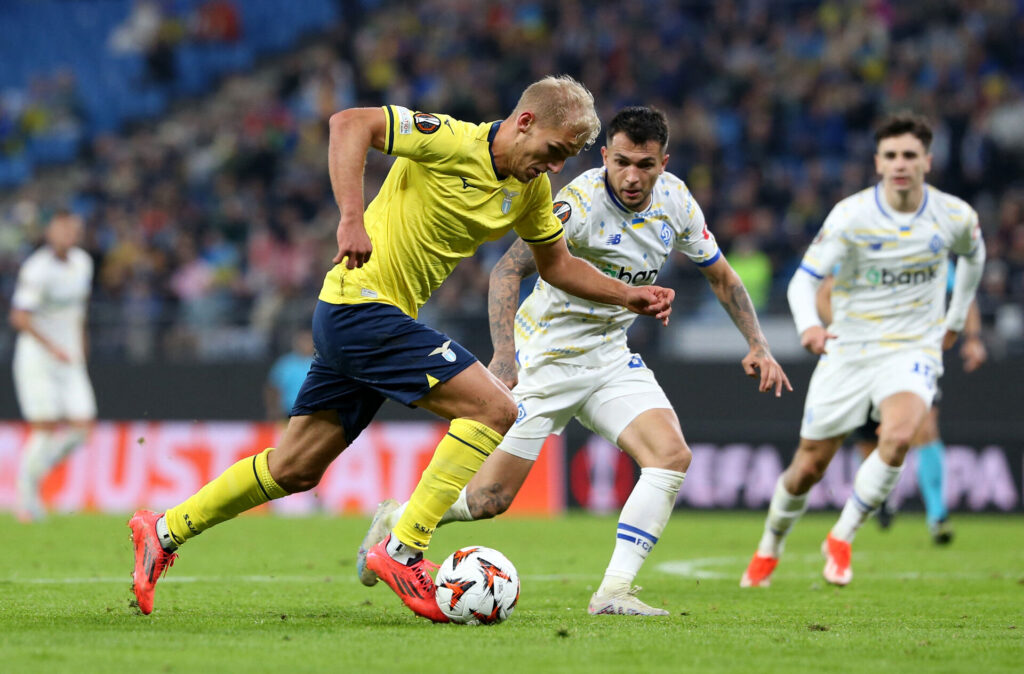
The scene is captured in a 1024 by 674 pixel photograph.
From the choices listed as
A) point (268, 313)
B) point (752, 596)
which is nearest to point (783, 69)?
point (268, 313)

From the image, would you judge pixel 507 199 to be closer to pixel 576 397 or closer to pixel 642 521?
pixel 576 397

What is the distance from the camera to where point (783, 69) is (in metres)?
18.7

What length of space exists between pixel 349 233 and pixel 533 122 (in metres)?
0.91

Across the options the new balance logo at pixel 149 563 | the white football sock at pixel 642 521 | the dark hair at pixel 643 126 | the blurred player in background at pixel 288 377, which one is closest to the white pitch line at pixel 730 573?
the white football sock at pixel 642 521

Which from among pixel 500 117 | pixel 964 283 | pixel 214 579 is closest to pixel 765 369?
pixel 964 283

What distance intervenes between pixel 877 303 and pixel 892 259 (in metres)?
0.27

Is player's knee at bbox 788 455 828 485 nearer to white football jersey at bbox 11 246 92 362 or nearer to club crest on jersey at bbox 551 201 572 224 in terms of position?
club crest on jersey at bbox 551 201 572 224

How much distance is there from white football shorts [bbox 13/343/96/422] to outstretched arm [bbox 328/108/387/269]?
815 cm

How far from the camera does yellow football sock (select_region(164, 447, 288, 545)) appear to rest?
564cm

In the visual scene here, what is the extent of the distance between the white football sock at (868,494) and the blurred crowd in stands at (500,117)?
7.12 metres

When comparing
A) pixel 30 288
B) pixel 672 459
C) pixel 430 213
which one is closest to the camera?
pixel 430 213

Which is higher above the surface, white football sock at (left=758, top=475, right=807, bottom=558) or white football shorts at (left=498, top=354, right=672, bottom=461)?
white football shorts at (left=498, top=354, right=672, bottom=461)

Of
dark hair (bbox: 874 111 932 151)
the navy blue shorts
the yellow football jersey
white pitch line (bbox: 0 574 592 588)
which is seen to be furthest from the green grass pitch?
dark hair (bbox: 874 111 932 151)

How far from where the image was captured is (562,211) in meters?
6.41
